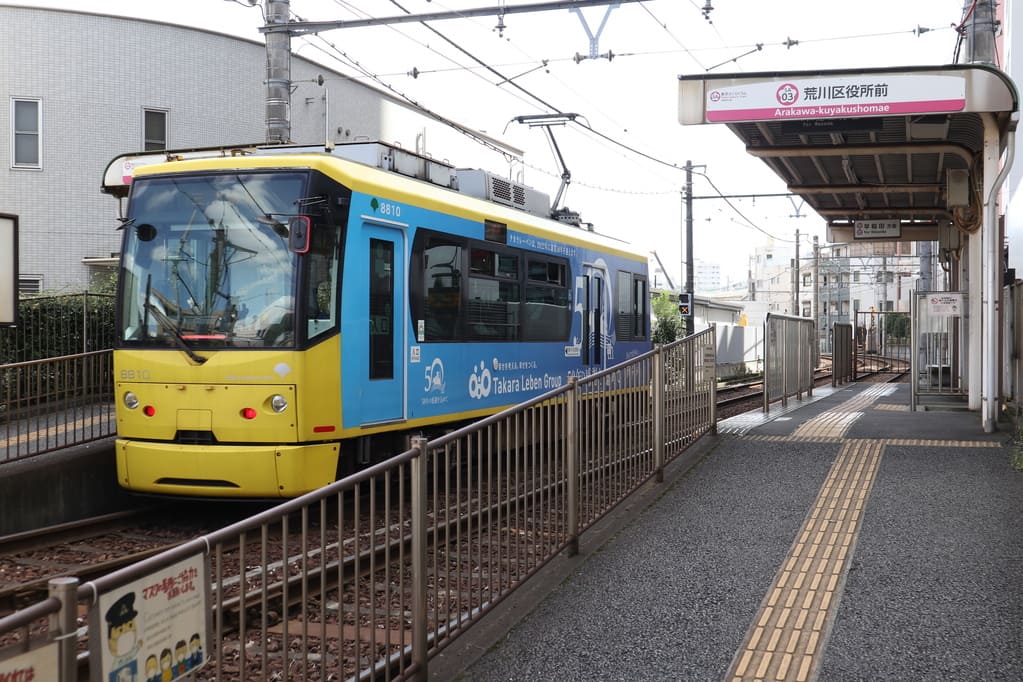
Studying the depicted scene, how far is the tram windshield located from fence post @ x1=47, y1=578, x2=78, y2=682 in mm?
5491

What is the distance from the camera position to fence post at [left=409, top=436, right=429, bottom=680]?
4.57 metres

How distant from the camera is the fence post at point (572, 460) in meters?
6.65

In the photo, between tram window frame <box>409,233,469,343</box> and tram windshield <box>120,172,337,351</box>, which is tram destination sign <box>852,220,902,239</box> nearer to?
tram window frame <box>409,233,469,343</box>

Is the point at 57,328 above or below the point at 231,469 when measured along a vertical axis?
above

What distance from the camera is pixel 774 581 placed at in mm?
6199

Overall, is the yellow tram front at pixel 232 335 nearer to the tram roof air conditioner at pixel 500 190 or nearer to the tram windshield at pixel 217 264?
the tram windshield at pixel 217 264

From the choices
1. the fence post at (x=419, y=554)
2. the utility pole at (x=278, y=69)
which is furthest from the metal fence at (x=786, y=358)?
the fence post at (x=419, y=554)

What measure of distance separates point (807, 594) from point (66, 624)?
4.51 meters

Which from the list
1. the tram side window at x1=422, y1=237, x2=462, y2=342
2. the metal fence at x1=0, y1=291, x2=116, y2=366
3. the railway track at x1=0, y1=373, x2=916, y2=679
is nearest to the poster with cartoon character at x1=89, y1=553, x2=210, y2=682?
the railway track at x1=0, y1=373, x2=916, y2=679

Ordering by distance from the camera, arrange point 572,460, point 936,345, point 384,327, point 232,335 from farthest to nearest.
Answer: point 936,345 < point 384,327 < point 232,335 < point 572,460

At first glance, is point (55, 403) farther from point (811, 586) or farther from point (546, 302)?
point (811, 586)

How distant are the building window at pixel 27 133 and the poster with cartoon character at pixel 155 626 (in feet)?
68.1

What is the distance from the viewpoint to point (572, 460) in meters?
6.68

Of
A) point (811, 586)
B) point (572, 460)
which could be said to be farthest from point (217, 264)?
point (811, 586)
